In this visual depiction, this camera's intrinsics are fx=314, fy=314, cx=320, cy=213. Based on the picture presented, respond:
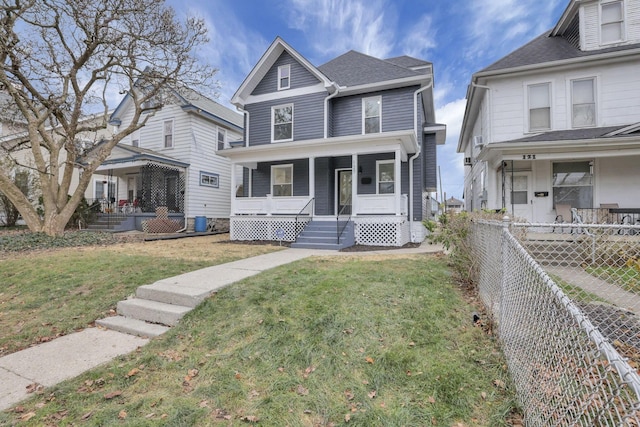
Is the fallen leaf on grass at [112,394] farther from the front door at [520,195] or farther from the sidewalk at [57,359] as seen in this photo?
the front door at [520,195]

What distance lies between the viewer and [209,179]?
1859 centimetres

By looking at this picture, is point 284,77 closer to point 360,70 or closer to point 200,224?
point 360,70

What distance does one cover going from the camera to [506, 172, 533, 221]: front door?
10.4m

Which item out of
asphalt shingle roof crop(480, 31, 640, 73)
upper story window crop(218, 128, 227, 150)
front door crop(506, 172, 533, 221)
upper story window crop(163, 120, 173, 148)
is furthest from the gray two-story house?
upper story window crop(163, 120, 173, 148)

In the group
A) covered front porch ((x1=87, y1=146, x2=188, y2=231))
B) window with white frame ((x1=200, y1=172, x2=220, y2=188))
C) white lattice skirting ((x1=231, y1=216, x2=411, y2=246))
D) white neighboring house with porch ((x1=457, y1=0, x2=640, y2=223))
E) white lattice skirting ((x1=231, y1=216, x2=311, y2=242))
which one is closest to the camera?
white neighboring house with porch ((x1=457, y1=0, x2=640, y2=223))

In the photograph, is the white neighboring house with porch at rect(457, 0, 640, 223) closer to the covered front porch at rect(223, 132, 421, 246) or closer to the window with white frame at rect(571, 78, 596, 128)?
the window with white frame at rect(571, 78, 596, 128)

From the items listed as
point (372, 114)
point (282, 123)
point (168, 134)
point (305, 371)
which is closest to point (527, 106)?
point (372, 114)

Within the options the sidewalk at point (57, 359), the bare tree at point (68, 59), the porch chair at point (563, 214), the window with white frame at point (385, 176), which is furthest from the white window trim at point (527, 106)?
the bare tree at point (68, 59)

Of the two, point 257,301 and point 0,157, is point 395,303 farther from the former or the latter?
point 0,157

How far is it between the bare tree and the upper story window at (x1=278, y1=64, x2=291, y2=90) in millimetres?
3662

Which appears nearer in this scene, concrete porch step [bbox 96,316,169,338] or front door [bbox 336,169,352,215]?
concrete porch step [bbox 96,316,169,338]

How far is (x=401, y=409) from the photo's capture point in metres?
2.33

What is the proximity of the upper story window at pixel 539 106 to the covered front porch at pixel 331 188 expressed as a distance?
3839 mm

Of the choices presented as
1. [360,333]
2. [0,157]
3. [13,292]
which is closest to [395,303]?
[360,333]
